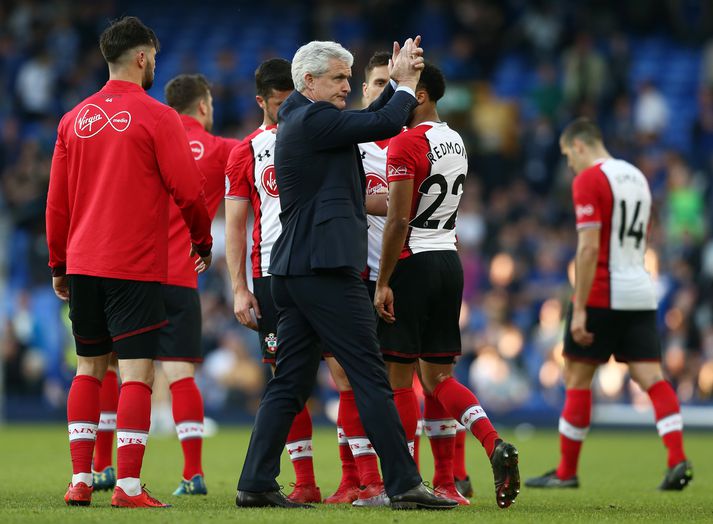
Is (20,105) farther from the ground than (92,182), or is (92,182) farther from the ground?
(20,105)

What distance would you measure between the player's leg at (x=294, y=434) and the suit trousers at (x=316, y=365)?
782mm

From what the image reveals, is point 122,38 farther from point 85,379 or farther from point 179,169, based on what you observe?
point 85,379

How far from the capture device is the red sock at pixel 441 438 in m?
7.65

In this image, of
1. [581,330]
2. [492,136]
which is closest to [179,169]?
[581,330]

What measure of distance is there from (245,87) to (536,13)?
5.34 meters

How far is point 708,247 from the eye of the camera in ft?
57.6

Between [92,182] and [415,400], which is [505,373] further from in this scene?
[92,182]

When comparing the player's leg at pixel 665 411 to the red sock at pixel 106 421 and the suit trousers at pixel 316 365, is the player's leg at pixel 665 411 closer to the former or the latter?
the suit trousers at pixel 316 365

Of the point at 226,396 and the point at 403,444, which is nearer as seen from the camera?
the point at 403,444

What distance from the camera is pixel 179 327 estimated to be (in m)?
8.44

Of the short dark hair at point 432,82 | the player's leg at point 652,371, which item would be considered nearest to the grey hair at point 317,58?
the short dark hair at point 432,82

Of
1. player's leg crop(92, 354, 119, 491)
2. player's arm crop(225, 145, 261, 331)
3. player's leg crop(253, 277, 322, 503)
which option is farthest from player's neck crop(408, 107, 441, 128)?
player's leg crop(92, 354, 119, 491)

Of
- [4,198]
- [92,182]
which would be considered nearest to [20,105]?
[4,198]

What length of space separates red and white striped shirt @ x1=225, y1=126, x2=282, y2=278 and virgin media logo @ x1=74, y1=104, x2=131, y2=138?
1.01 metres
